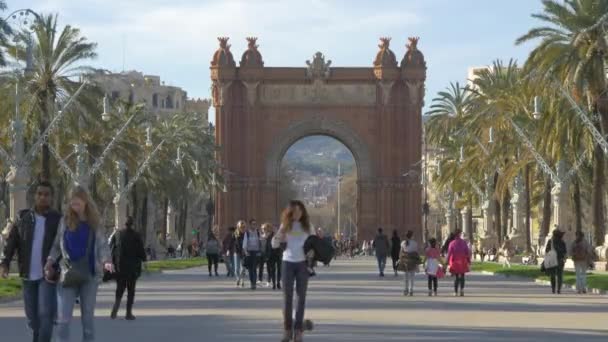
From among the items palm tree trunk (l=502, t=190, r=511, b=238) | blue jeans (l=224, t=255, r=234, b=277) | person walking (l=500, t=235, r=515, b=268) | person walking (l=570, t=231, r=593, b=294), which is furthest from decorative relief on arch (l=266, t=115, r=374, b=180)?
person walking (l=570, t=231, r=593, b=294)

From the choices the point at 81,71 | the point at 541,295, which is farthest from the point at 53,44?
the point at 541,295

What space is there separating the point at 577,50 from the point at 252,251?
52.4 ft

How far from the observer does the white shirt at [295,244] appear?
19.5 metres

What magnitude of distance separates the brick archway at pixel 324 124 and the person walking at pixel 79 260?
90.9 m

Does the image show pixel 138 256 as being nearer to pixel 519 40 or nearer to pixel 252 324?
pixel 252 324

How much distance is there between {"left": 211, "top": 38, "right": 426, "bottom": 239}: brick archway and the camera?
107 meters

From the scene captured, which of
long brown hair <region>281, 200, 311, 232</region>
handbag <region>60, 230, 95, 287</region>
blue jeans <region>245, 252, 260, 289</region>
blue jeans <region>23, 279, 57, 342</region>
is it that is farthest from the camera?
blue jeans <region>245, 252, 260, 289</region>

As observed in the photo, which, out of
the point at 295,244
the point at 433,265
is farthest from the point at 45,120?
the point at 295,244

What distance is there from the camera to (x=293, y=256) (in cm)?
1947

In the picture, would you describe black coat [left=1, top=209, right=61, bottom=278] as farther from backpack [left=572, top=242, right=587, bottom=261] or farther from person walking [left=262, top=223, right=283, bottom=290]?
backpack [left=572, top=242, right=587, bottom=261]

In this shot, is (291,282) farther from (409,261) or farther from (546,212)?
(546,212)

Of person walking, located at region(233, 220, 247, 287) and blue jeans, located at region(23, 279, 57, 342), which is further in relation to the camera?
person walking, located at region(233, 220, 247, 287)

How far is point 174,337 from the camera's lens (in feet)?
67.8

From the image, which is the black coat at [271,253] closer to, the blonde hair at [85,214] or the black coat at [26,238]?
the black coat at [26,238]
